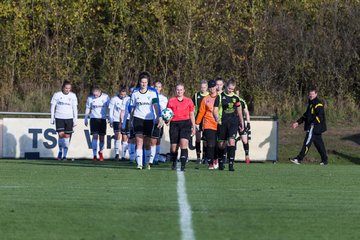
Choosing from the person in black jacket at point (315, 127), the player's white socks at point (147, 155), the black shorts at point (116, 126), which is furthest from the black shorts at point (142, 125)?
the person in black jacket at point (315, 127)

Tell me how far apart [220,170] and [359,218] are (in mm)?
9596

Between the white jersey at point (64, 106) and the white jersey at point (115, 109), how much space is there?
1138mm

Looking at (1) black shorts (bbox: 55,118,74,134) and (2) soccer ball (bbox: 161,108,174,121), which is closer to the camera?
(2) soccer ball (bbox: 161,108,174,121)

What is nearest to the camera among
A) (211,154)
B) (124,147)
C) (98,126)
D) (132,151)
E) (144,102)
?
(144,102)

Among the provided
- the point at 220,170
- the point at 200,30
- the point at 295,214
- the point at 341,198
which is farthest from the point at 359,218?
the point at 200,30

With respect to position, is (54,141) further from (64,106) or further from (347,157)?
(347,157)

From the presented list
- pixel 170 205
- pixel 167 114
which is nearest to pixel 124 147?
pixel 167 114

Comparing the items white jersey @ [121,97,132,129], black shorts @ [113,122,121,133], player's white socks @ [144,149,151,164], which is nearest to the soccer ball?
white jersey @ [121,97,132,129]

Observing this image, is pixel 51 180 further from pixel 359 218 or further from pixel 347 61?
pixel 347 61

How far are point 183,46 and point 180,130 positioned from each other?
16037mm

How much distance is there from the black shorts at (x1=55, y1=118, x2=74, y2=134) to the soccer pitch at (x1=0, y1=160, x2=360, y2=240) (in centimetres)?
696

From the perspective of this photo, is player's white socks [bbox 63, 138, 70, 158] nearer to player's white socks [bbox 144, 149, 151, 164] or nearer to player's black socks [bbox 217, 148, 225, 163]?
player's white socks [bbox 144, 149, 151, 164]

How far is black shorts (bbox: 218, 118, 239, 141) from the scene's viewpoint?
854 inches

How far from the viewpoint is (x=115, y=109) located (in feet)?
93.4
